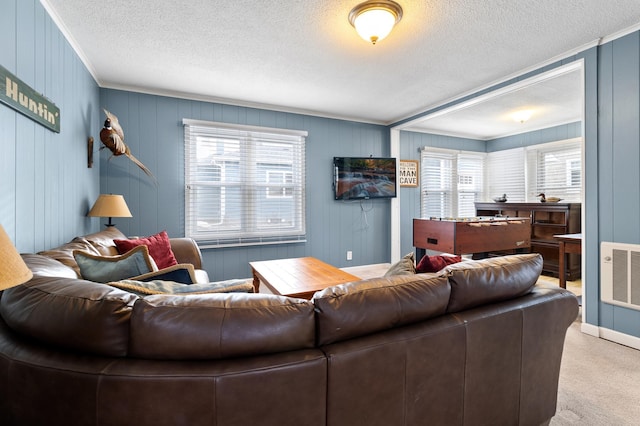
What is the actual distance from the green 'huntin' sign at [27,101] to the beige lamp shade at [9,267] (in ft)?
4.36

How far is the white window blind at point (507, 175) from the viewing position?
5613 mm

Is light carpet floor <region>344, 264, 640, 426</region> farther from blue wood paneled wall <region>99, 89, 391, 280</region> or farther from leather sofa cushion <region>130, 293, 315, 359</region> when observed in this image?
blue wood paneled wall <region>99, 89, 391, 280</region>

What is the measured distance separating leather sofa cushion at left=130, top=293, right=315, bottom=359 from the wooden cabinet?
4.69 m

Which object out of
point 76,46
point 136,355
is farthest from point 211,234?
point 136,355

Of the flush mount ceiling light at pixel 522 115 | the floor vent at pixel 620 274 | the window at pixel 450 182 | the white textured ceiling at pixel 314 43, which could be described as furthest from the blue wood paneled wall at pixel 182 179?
the floor vent at pixel 620 274

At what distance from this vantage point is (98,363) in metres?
0.80

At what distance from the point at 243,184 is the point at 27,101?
2417 millimetres

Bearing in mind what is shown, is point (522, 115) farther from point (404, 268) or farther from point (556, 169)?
point (404, 268)

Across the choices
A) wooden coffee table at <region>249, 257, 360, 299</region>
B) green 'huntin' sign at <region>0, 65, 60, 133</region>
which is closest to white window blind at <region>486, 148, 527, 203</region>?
wooden coffee table at <region>249, 257, 360, 299</region>

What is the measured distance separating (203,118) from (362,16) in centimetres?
252

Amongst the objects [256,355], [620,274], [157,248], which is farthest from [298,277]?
[620,274]

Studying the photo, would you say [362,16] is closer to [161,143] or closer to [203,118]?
[203,118]

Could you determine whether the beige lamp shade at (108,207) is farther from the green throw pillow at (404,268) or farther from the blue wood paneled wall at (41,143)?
the green throw pillow at (404,268)

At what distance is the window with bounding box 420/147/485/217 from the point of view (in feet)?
18.2
